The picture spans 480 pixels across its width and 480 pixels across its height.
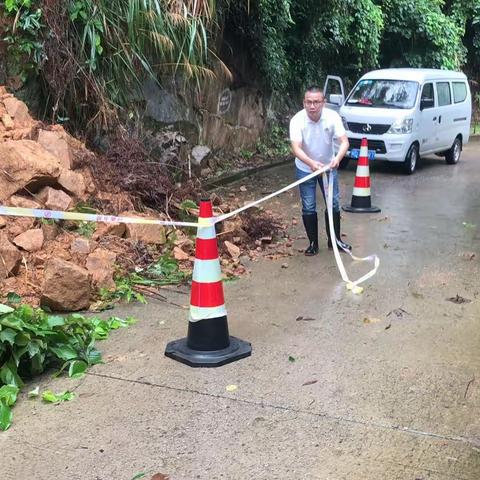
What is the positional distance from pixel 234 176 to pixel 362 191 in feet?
10.1

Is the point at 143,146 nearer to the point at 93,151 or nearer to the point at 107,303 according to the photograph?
the point at 93,151

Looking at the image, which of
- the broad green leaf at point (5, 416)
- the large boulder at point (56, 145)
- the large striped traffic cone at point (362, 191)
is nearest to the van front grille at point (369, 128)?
the large striped traffic cone at point (362, 191)

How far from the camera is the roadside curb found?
10.5 m

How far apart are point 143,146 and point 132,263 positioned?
9.11 ft

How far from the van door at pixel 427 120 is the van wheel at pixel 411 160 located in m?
0.27

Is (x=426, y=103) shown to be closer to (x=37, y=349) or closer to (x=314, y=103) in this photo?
(x=314, y=103)

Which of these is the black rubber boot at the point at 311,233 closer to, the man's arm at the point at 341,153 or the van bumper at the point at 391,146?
the man's arm at the point at 341,153

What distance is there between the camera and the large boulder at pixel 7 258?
521 centimetres

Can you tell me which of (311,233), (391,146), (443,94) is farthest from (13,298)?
(443,94)

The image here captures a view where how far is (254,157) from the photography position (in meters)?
13.6

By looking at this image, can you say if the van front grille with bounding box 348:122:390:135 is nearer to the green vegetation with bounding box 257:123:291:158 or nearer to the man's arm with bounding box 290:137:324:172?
the green vegetation with bounding box 257:123:291:158

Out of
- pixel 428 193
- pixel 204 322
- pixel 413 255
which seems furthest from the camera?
pixel 428 193

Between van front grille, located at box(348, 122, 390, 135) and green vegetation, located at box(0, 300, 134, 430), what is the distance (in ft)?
29.5

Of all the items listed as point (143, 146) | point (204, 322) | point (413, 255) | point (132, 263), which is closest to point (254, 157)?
point (143, 146)
